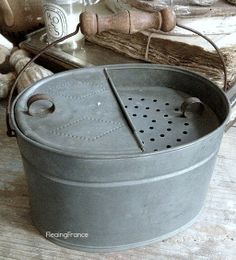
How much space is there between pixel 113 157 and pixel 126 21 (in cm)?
21

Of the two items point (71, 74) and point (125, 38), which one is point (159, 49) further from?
point (71, 74)

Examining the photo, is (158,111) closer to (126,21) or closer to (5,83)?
(126,21)

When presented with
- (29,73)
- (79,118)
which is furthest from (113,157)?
(29,73)

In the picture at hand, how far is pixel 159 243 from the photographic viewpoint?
62 centimetres

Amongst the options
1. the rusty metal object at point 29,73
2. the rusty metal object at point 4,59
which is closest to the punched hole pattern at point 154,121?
the rusty metal object at point 29,73

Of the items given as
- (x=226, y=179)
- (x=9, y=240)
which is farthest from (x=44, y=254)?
(x=226, y=179)

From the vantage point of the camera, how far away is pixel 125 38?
36.7 inches

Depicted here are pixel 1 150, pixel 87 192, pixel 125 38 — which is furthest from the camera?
pixel 125 38

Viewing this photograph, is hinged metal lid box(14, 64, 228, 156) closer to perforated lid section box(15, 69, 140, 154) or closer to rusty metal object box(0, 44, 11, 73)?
perforated lid section box(15, 69, 140, 154)

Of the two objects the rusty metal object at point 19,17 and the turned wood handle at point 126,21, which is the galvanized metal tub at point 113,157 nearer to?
the turned wood handle at point 126,21

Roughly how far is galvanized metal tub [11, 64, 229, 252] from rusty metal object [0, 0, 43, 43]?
1.54 feet

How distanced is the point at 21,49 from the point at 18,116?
466 mm

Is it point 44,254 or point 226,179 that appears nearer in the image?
point 44,254

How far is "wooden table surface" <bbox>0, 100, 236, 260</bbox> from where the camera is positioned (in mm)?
606
